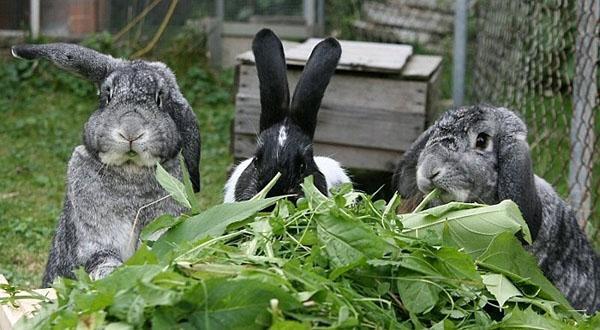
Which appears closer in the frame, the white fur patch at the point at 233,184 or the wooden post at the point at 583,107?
the white fur patch at the point at 233,184

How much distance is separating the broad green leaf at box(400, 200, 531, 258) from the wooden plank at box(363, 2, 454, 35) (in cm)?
759

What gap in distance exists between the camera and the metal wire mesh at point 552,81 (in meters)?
5.68

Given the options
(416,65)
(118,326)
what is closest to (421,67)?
(416,65)

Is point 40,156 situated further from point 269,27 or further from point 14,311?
point 14,311

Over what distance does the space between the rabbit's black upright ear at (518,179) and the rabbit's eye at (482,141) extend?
0.18ft

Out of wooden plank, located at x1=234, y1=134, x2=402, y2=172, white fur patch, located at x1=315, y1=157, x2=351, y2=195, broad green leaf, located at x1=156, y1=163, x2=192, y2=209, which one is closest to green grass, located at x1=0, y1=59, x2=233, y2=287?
wooden plank, located at x1=234, y1=134, x2=402, y2=172

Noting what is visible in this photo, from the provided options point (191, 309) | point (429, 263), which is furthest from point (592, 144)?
point (191, 309)

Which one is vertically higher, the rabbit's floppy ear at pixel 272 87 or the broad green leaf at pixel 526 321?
the rabbit's floppy ear at pixel 272 87

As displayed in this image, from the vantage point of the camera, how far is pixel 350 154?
657 cm

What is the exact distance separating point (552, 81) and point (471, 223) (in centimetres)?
452

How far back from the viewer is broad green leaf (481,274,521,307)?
9.12 ft

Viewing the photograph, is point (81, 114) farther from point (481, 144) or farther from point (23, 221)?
point (481, 144)

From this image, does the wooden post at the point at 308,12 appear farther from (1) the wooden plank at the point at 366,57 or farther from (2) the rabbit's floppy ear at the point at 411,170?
(2) the rabbit's floppy ear at the point at 411,170

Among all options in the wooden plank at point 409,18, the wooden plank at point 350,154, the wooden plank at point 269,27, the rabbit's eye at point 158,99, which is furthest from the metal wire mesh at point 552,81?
the rabbit's eye at point 158,99
